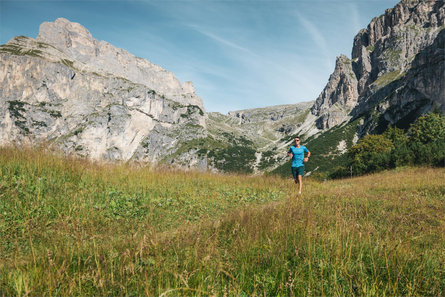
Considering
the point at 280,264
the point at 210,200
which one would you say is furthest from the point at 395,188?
the point at 280,264

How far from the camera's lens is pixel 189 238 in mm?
3402


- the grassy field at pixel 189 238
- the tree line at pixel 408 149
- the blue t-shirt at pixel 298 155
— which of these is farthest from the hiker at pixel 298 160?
the tree line at pixel 408 149

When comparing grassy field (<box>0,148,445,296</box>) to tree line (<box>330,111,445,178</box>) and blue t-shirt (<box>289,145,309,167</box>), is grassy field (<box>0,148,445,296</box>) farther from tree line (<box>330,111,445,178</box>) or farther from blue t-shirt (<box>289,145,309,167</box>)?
tree line (<box>330,111,445,178</box>)

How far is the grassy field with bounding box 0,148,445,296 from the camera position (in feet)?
8.15

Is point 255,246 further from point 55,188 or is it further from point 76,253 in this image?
point 55,188

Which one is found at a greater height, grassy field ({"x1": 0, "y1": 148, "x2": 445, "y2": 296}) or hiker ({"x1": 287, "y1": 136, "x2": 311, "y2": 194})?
hiker ({"x1": 287, "y1": 136, "x2": 311, "y2": 194})

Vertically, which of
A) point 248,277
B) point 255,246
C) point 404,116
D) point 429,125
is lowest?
point 248,277

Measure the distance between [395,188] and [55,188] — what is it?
13342 millimetres

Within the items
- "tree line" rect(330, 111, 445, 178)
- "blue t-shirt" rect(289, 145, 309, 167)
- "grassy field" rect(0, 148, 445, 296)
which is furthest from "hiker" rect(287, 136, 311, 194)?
"tree line" rect(330, 111, 445, 178)

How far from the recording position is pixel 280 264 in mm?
3020

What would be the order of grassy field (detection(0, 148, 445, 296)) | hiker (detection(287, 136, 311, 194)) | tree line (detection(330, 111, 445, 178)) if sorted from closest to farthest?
grassy field (detection(0, 148, 445, 296)), hiker (detection(287, 136, 311, 194)), tree line (detection(330, 111, 445, 178))

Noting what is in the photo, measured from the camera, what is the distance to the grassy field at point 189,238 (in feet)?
8.15

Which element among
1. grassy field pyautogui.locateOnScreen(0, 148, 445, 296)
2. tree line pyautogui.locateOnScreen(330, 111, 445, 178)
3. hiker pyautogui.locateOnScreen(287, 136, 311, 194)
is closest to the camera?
grassy field pyautogui.locateOnScreen(0, 148, 445, 296)

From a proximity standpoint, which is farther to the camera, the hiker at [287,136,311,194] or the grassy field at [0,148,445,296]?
the hiker at [287,136,311,194]
